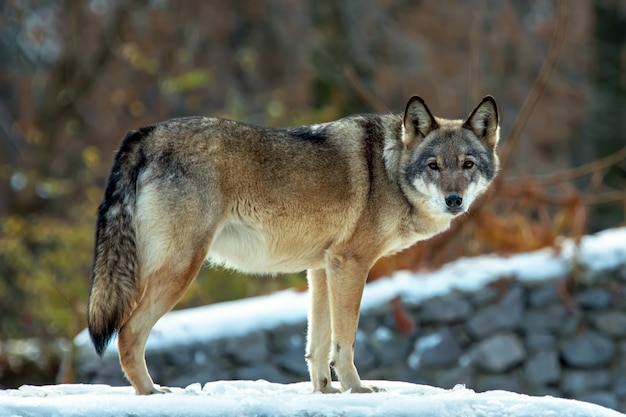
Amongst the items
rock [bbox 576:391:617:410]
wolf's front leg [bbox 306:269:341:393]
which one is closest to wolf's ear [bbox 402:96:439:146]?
wolf's front leg [bbox 306:269:341:393]

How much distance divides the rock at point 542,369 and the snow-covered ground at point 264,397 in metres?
0.85

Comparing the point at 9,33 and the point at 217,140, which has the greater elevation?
the point at 9,33

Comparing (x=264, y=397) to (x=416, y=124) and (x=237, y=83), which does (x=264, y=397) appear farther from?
(x=237, y=83)

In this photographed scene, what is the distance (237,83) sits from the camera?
2045 cm

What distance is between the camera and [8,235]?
44.0ft

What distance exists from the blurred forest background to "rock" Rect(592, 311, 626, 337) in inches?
A: 90.5

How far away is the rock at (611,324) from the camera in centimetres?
957

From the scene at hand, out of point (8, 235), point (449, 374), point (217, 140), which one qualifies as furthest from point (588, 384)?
point (8, 235)

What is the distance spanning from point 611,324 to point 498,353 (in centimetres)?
121

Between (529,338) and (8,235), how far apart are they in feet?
24.7

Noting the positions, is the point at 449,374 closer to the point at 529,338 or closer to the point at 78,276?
the point at 529,338

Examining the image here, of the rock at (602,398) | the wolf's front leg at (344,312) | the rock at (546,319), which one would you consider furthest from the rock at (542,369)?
the wolf's front leg at (344,312)

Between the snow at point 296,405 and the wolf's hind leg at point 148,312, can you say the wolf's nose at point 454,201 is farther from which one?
the wolf's hind leg at point 148,312

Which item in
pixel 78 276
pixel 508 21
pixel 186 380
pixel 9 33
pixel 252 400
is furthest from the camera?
pixel 508 21
